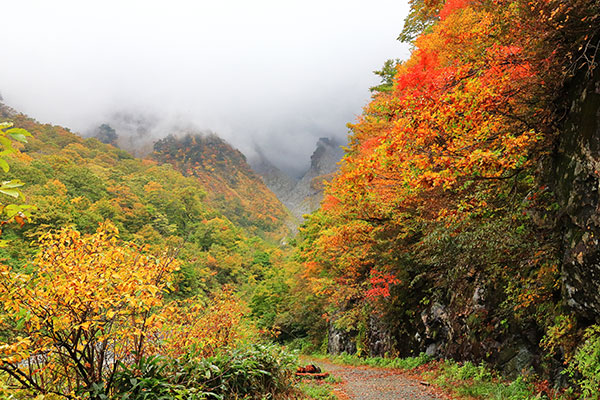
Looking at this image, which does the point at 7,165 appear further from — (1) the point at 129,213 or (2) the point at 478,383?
(1) the point at 129,213

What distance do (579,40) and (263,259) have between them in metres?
48.8

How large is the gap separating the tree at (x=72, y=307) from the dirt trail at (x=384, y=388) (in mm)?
5752

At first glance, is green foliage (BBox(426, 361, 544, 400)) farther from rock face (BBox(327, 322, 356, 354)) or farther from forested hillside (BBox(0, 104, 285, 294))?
forested hillside (BBox(0, 104, 285, 294))

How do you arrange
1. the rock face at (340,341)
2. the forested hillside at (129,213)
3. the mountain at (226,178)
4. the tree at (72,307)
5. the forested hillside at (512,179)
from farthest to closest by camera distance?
the mountain at (226,178), the forested hillside at (129,213), the rock face at (340,341), the forested hillside at (512,179), the tree at (72,307)

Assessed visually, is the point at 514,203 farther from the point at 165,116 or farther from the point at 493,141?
the point at 165,116

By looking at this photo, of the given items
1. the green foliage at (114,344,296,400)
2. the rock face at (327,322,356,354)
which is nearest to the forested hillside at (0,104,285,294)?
the rock face at (327,322,356,354)

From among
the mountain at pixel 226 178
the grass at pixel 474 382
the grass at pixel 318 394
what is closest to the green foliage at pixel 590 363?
the grass at pixel 474 382

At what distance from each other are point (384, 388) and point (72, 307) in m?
7.90

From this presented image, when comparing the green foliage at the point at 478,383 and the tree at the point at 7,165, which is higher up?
the tree at the point at 7,165

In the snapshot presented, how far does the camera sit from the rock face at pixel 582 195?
4348 mm

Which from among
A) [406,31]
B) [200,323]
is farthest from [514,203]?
[406,31]

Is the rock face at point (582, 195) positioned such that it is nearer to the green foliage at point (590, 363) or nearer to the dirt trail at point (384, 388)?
the green foliage at point (590, 363)

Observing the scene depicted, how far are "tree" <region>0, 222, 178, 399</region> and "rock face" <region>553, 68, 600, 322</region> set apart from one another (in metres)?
5.63

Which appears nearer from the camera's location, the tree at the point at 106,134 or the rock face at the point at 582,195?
the rock face at the point at 582,195
